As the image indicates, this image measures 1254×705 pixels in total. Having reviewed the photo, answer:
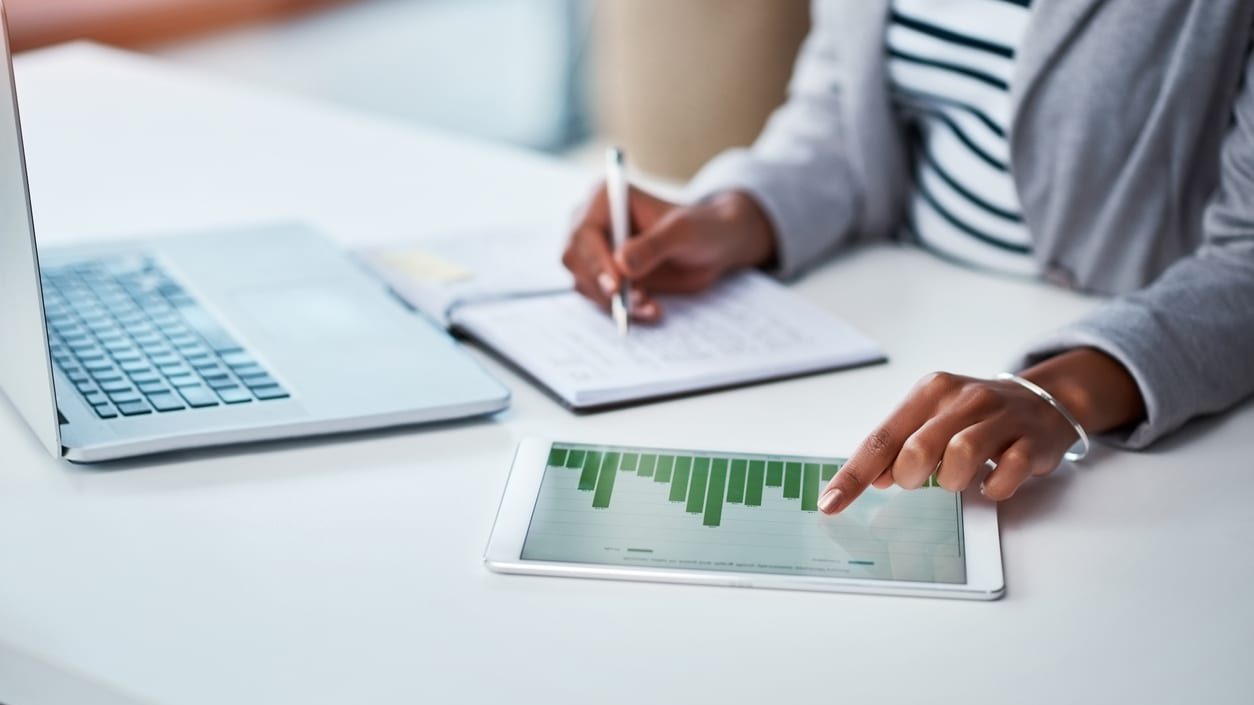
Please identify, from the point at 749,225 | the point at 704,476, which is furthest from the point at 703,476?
the point at 749,225

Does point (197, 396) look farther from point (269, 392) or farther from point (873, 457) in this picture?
point (873, 457)

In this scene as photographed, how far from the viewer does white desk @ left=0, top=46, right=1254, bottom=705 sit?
60 cm

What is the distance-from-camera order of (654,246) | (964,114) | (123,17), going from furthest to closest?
(123,17), (964,114), (654,246)

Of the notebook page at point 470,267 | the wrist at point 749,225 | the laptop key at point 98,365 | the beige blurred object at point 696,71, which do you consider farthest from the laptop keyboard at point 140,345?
the beige blurred object at point 696,71

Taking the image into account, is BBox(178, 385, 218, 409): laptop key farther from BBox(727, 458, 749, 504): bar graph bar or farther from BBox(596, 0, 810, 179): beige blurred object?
BBox(596, 0, 810, 179): beige blurred object

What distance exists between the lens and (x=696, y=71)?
2271 mm

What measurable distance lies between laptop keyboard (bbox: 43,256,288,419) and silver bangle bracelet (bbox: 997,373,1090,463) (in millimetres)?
415

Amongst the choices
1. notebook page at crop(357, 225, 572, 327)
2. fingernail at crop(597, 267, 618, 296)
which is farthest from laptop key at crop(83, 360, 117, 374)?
fingernail at crop(597, 267, 618, 296)

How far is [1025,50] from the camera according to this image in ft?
3.24

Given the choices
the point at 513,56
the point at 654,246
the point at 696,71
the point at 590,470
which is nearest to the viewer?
the point at 590,470

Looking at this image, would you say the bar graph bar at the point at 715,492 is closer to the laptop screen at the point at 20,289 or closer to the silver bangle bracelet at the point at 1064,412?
the silver bangle bracelet at the point at 1064,412

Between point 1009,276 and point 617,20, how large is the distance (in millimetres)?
1465

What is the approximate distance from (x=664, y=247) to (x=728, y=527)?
326mm

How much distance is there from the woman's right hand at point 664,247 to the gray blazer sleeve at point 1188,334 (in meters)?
0.26
